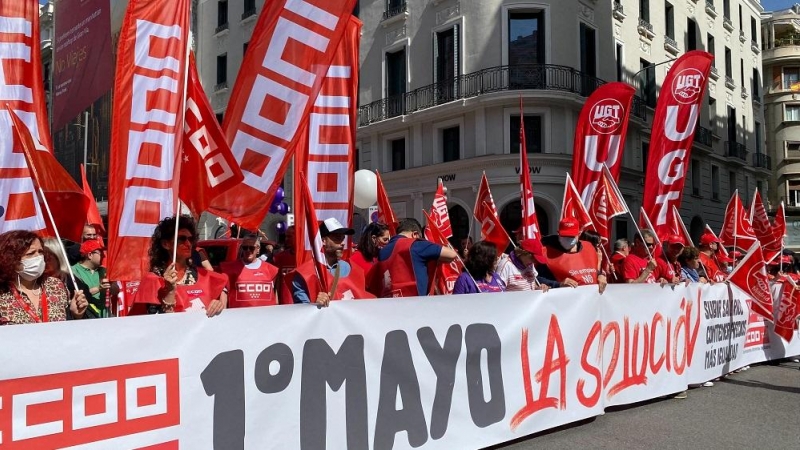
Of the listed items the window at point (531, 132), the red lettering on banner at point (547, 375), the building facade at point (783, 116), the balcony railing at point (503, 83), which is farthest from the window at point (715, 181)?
the red lettering on banner at point (547, 375)

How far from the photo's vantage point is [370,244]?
20.9ft

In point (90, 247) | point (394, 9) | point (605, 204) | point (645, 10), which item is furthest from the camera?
point (645, 10)

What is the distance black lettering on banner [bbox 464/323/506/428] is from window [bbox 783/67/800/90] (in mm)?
52113

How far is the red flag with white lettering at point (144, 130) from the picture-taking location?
441 centimetres

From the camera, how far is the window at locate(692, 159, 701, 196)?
2959 cm

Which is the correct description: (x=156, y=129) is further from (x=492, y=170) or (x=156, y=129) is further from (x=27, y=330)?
(x=492, y=170)

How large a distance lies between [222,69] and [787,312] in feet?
87.3

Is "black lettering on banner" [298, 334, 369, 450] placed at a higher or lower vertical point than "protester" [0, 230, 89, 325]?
lower

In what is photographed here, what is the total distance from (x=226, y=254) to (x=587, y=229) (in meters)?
5.26

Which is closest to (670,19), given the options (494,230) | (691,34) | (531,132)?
(691,34)

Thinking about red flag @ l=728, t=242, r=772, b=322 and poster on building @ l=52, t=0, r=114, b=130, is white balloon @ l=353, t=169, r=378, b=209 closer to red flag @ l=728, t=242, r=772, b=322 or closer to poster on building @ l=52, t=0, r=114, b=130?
A: red flag @ l=728, t=242, r=772, b=322

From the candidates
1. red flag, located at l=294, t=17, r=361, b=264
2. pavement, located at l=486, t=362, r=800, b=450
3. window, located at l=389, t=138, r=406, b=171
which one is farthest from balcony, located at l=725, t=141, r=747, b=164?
red flag, located at l=294, t=17, r=361, b=264

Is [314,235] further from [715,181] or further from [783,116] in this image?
[783,116]

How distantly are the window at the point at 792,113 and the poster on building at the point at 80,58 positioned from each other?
51.4m
